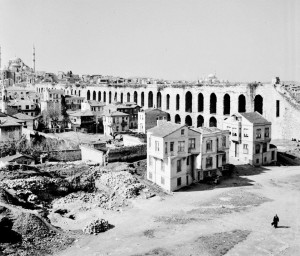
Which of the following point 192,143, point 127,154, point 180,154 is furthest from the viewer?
point 127,154

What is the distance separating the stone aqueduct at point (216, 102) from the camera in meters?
66.4

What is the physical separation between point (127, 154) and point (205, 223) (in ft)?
71.5

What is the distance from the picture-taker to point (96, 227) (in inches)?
1188

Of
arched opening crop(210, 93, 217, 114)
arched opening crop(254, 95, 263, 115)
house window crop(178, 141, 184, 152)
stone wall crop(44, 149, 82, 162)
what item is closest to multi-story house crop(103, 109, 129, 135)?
stone wall crop(44, 149, 82, 162)

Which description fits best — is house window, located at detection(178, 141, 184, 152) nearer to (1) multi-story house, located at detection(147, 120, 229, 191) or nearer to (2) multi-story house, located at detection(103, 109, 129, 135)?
(1) multi-story house, located at detection(147, 120, 229, 191)

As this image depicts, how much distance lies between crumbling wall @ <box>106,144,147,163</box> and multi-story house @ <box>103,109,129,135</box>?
18732 mm

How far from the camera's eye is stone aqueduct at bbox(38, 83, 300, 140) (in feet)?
218

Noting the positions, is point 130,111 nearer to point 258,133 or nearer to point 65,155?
point 65,155

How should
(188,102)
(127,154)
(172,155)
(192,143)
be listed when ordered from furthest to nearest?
1. (188,102)
2. (127,154)
3. (192,143)
4. (172,155)

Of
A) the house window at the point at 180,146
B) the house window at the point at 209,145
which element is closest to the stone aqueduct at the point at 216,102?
the house window at the point at 209,145

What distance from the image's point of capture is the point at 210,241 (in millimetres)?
27719

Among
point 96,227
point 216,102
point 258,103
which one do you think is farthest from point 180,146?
point 216,102

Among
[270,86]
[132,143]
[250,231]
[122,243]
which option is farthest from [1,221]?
[270,86]

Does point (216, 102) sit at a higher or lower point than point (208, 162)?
higher
